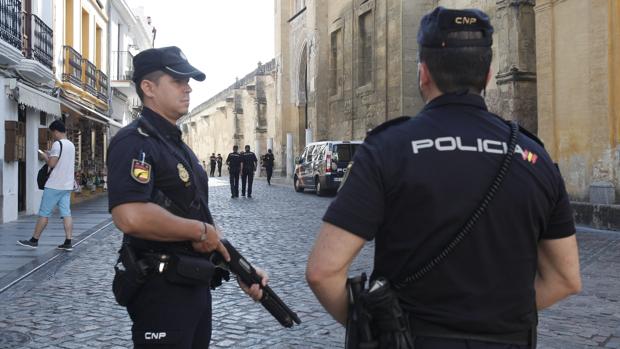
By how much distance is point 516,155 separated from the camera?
1.76m

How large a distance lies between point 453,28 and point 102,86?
22509 mm

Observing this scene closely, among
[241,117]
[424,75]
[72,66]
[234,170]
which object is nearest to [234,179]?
[234,170]

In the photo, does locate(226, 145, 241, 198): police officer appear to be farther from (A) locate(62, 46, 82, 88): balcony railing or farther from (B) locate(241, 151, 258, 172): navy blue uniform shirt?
(A) locate(62, 46, 82, 88): balcony railing

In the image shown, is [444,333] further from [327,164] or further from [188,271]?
[327,164]

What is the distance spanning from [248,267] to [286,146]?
34036 mm

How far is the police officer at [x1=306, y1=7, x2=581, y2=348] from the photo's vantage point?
168cm

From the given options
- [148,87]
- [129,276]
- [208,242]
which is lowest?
[129,276]

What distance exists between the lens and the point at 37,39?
14.8 m

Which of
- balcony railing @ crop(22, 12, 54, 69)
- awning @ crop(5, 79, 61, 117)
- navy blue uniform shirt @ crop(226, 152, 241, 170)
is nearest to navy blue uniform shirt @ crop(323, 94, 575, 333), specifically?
awning @ crop(5, 79, 61, 117)

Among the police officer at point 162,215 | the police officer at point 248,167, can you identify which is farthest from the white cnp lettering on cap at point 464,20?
the police officer at point 248,167

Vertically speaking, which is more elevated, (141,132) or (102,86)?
(102,86)

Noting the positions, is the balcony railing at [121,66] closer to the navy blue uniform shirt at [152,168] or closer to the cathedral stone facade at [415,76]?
the cathedral stone facade at [415,76]

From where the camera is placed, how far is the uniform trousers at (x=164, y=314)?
8.02ft

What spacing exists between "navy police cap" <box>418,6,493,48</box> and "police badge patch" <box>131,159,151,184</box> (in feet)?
3.98
